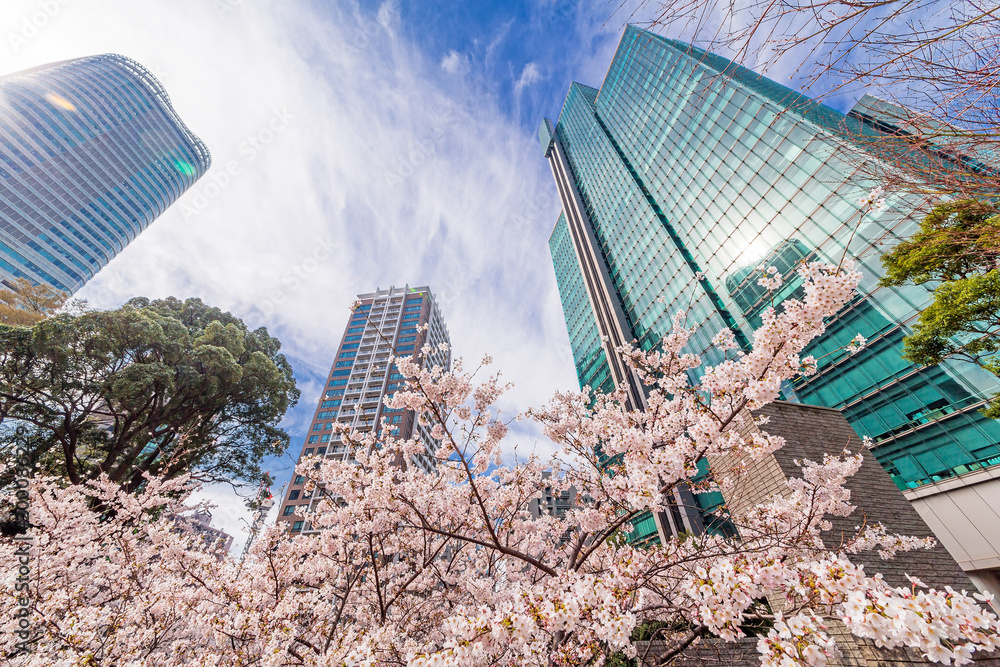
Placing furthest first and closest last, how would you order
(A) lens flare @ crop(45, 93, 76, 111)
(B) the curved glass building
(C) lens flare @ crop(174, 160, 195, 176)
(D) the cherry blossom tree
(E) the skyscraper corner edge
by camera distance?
(C) lens flare @ crop(174, 160, 195, 176) → (E) the skyscraper corner edge → (A) lens flare @ crop(45, 93, 76, 111) → (B) the curved glass building → (D) the cherry blossom tree

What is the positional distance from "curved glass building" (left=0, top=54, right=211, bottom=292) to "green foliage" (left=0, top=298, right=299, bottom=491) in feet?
234

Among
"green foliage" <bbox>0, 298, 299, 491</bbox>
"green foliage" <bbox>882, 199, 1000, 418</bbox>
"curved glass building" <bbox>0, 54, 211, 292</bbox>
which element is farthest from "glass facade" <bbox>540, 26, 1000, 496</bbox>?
"curved glass building" <bbox>0, 54, 211, 292</bbox>

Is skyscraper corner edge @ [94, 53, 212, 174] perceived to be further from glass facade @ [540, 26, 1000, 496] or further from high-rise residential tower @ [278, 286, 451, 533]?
glass facade @ [540, 26, 1000, 496]

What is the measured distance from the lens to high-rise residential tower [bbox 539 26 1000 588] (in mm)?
13781

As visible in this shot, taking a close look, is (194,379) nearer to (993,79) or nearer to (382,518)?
(382,518)

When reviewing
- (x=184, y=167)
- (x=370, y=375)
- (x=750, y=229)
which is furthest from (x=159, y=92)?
(x=750, y=229)

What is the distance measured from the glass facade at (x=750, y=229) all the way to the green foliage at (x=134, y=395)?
17460 millimetres

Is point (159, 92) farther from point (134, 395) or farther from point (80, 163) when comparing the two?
point (134, 395)

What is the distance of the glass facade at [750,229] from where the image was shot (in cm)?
1504

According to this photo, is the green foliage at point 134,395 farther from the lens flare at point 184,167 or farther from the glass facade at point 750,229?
the lens flare at point 184,167

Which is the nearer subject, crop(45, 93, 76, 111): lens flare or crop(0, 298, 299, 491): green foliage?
crop(0, 298, 299, 491): green foliage

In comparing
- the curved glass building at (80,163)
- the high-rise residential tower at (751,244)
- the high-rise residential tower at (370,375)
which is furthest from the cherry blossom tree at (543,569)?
the curved glass building at (80,163)

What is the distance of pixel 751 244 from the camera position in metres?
24.7

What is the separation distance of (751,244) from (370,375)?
165ft
